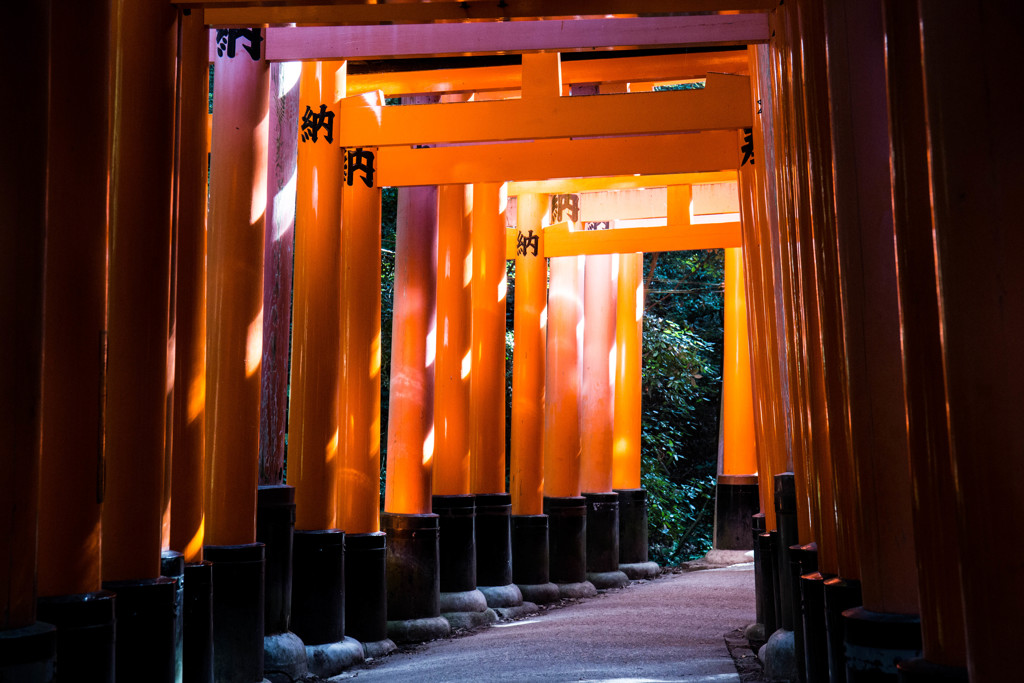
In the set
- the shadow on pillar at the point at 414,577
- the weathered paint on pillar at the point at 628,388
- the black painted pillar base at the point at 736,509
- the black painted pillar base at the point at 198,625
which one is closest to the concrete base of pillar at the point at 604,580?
the weathered paint on pillar at the point at 628,388

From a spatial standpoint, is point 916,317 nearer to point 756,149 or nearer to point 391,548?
point 756,149

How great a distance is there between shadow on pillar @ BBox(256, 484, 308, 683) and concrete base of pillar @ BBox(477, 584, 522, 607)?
4331 millimetres

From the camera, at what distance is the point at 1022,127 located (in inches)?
A: 110

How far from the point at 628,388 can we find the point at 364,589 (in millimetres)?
8325

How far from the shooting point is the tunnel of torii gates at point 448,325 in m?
3.23

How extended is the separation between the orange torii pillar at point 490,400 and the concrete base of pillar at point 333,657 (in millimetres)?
3539

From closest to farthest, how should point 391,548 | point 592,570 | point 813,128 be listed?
point 813,128 → point 391,548 → point 592,570

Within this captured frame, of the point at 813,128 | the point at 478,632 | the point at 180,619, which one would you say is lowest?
the point at 478,632

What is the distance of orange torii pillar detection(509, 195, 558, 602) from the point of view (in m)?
14.4

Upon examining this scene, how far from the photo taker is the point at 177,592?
224 inches

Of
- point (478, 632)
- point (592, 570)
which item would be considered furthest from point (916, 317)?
point (592, 570)

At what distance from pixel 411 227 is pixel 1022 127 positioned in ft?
30.4

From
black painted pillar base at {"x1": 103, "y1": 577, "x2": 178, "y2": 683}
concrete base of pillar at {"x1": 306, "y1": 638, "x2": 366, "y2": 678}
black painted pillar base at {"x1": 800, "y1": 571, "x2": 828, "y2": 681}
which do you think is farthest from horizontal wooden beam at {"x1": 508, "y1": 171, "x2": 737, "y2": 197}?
black painted pillar base at {"x1": 800, "y1": 571, "x2": 828, "y2": 681}

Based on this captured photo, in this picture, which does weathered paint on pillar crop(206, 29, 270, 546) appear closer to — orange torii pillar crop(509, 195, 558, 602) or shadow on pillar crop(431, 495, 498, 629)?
shadow on pillar crop(431, 495, 498, 629)
